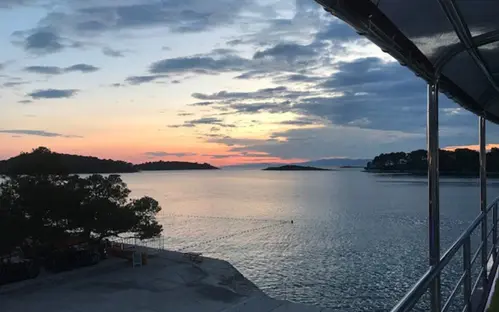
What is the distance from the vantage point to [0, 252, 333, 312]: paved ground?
62.1 ft

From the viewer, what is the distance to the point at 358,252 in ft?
103

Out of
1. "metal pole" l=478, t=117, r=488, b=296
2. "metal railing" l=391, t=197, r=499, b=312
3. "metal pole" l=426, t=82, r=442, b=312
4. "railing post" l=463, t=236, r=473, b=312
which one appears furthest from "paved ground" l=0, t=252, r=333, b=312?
"metal pole" l=426, t=82, r=442, b=312

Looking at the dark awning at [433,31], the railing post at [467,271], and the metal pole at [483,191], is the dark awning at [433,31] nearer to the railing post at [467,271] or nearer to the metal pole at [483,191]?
the railing post at [467,271]

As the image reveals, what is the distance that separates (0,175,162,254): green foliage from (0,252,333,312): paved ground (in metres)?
2.35

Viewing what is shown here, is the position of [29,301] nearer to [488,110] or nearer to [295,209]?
[488,110]

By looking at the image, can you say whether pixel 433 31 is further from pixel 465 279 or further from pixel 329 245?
pixel 329 245

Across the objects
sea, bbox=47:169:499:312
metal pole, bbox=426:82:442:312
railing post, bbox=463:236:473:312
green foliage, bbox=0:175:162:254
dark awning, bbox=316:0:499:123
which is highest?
dark awning, bbox=316:0:499:123

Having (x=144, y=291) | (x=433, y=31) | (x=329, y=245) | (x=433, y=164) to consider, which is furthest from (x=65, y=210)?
(x=433, y=31)

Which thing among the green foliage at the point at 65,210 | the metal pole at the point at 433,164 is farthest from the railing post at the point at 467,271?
the green foliage at the point at 65,210

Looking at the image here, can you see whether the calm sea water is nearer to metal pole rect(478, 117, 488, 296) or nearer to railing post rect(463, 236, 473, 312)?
metal pole rect(478, 117, 488, 296)

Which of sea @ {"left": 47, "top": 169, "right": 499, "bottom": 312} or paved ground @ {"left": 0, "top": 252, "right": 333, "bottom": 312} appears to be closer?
paved ground @ {"left": 0, "top": 252, "right": 333, "bottom": 312}

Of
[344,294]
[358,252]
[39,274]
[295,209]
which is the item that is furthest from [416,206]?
[39,274]

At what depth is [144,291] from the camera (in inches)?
846

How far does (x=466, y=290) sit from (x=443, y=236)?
33907 millimetres
